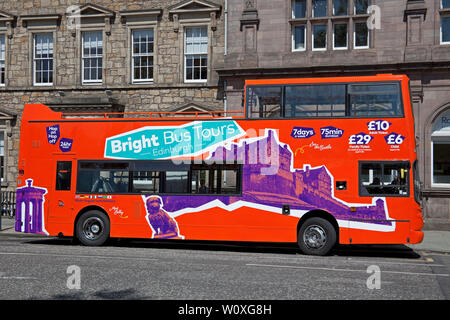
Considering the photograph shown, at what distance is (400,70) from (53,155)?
39.2 ft

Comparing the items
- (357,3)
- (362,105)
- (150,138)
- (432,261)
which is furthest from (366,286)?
(357,3)

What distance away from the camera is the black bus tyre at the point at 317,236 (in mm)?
13070

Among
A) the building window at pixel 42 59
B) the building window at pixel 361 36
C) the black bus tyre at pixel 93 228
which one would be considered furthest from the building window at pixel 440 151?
the building window at pixel 42 59

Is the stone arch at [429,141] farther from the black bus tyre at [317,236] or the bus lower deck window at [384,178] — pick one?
the black bus tyre at [317,236]

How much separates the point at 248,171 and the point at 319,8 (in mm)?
9544

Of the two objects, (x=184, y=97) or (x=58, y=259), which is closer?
(x=58, y=259)

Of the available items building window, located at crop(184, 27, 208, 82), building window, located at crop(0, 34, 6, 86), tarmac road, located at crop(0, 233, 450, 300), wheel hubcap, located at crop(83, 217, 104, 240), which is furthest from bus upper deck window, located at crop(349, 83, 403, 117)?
building window, located at crop(0, 34, 6, 86)

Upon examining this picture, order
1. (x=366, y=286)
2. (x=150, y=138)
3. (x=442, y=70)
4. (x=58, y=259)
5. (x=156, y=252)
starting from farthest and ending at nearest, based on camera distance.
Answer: (x=442, y=70) → (x=150, y=138) → (x=156, y=252) → (x=58, y=259) → (x=366, y=286)

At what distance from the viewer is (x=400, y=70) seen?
1923cm

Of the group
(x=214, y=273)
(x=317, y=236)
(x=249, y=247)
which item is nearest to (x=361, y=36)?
(x=249, y=247)

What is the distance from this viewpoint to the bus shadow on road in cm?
1388

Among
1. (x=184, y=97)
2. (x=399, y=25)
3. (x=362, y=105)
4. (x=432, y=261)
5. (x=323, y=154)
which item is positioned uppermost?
(x=399, y=25)

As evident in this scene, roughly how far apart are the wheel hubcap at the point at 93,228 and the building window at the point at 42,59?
10.7m

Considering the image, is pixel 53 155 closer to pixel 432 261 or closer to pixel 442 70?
pixel 432 261
